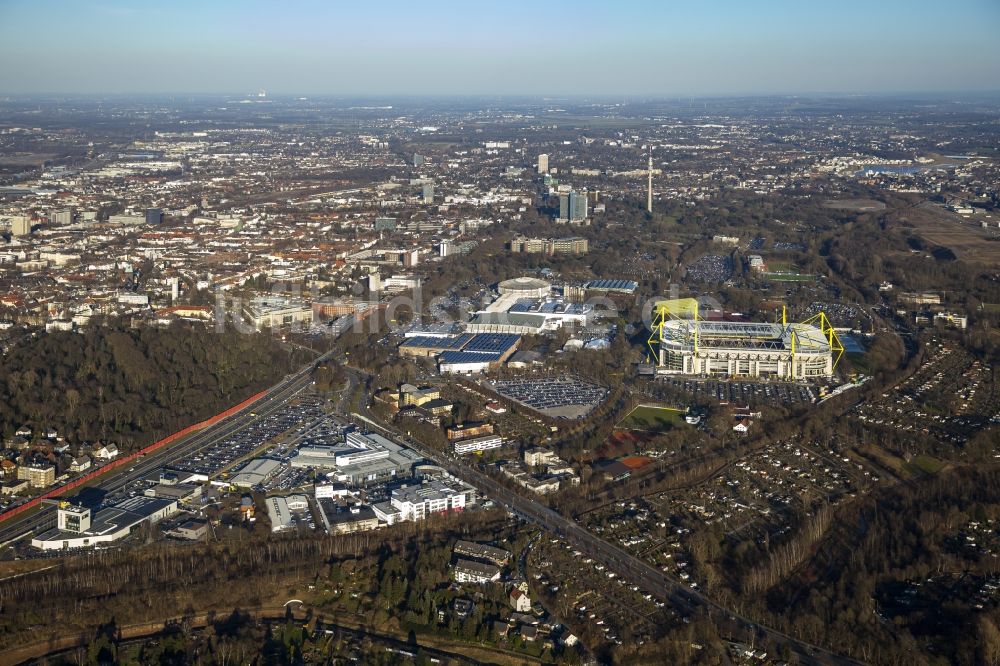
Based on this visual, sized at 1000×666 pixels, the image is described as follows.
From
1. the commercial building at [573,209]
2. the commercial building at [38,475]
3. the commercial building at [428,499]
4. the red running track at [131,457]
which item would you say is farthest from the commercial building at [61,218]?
the commercial building at [428,499]

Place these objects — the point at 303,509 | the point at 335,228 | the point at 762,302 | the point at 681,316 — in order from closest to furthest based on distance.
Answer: the point at 303,509, the point at 681,316, the point at 762,302, the point at 335,228

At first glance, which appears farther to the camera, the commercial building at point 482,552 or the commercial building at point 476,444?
the commercial building at point 476,444

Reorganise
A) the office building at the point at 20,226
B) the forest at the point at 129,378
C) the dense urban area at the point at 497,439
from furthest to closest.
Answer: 1. the office building at the point at 20,226
2. the forest at the point at 129,378
3. the dense urban area at the point at 497,439

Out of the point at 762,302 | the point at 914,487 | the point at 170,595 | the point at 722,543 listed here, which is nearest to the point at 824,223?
the point at 762,302

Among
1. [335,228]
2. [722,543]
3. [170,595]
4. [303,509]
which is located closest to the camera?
[170,595]

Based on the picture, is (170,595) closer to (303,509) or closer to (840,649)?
(303,509)

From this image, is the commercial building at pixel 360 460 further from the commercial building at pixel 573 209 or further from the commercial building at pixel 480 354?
the commercial building at pixel 573 209
